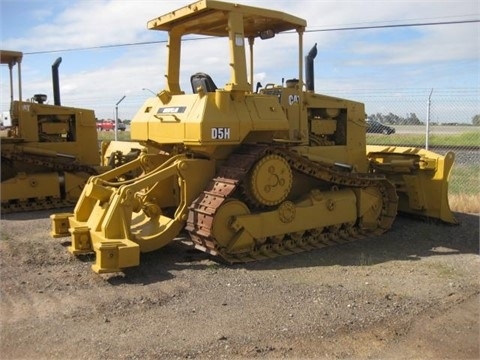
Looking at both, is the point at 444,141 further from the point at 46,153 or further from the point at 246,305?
the point at 246,305

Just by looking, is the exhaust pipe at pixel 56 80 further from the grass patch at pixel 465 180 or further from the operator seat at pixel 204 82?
the grass patch at pixel 465 180

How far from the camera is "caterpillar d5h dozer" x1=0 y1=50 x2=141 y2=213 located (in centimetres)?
1048

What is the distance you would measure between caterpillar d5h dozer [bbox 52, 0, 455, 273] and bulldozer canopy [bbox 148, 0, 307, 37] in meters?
0.02

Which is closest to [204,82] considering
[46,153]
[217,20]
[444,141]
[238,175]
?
[217,20]

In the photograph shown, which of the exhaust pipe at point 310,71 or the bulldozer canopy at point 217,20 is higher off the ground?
the bulldozer canopy at point 217,20

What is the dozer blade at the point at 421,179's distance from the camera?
821cm

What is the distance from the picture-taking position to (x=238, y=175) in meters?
6.31

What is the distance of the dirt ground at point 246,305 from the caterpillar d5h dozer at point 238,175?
1.22ft

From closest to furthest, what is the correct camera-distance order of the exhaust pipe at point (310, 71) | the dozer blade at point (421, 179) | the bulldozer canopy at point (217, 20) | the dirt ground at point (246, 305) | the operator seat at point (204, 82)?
the dirt ground at point (246, 305), the bulldozer canopy at point (217, 20), the operator seat at point (204, 82), the dozer blade at point (421, 179), the exhaust pipe at point (310, 71)

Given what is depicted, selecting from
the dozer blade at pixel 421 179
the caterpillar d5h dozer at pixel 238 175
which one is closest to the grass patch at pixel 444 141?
the dozer blade at pixel 421 179

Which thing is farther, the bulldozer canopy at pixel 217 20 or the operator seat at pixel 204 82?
the operator seat at pixel 204 82

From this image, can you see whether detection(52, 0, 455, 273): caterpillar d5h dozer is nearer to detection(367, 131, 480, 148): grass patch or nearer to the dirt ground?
the dirt ground

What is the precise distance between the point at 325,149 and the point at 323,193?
0.82 m

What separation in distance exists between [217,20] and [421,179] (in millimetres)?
4134
